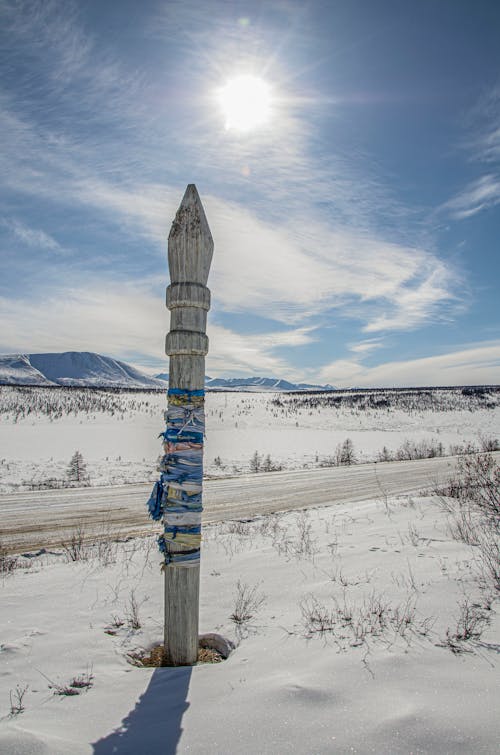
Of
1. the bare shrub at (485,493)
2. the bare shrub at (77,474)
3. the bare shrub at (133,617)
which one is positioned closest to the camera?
the bare shrub at (133,617)

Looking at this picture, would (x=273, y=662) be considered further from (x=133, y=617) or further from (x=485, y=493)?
(x=485, y=493)

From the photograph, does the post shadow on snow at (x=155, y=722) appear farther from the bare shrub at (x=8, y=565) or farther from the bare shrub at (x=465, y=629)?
the bare shrub at (x=8, y=565)

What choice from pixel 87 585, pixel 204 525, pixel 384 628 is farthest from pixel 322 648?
pixel 204 525

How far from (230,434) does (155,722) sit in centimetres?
3021

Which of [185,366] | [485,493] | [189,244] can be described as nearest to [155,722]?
[185,366]

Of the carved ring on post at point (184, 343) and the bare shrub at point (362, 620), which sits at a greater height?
the carved ring on post at point (184, 343)

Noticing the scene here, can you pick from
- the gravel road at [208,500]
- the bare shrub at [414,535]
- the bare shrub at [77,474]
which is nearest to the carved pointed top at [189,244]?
the bare shrub at [414,535]

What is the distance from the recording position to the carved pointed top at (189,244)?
3.04m

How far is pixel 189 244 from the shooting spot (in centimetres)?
304

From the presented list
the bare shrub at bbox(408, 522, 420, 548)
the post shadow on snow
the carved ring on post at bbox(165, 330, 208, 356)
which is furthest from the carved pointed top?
the bare shrub at bbox(408, 522, 420, 548)

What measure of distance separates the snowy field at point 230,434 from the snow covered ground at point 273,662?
10900 millimetres

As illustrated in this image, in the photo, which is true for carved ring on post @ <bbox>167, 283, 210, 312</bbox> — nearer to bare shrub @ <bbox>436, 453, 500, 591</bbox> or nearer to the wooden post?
the wooden post

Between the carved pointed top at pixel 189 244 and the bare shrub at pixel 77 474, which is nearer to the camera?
the carved pointed top at pixel 189 244

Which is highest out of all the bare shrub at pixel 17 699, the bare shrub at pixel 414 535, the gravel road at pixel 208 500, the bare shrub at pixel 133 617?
the bare shrub at pixel 414 535
